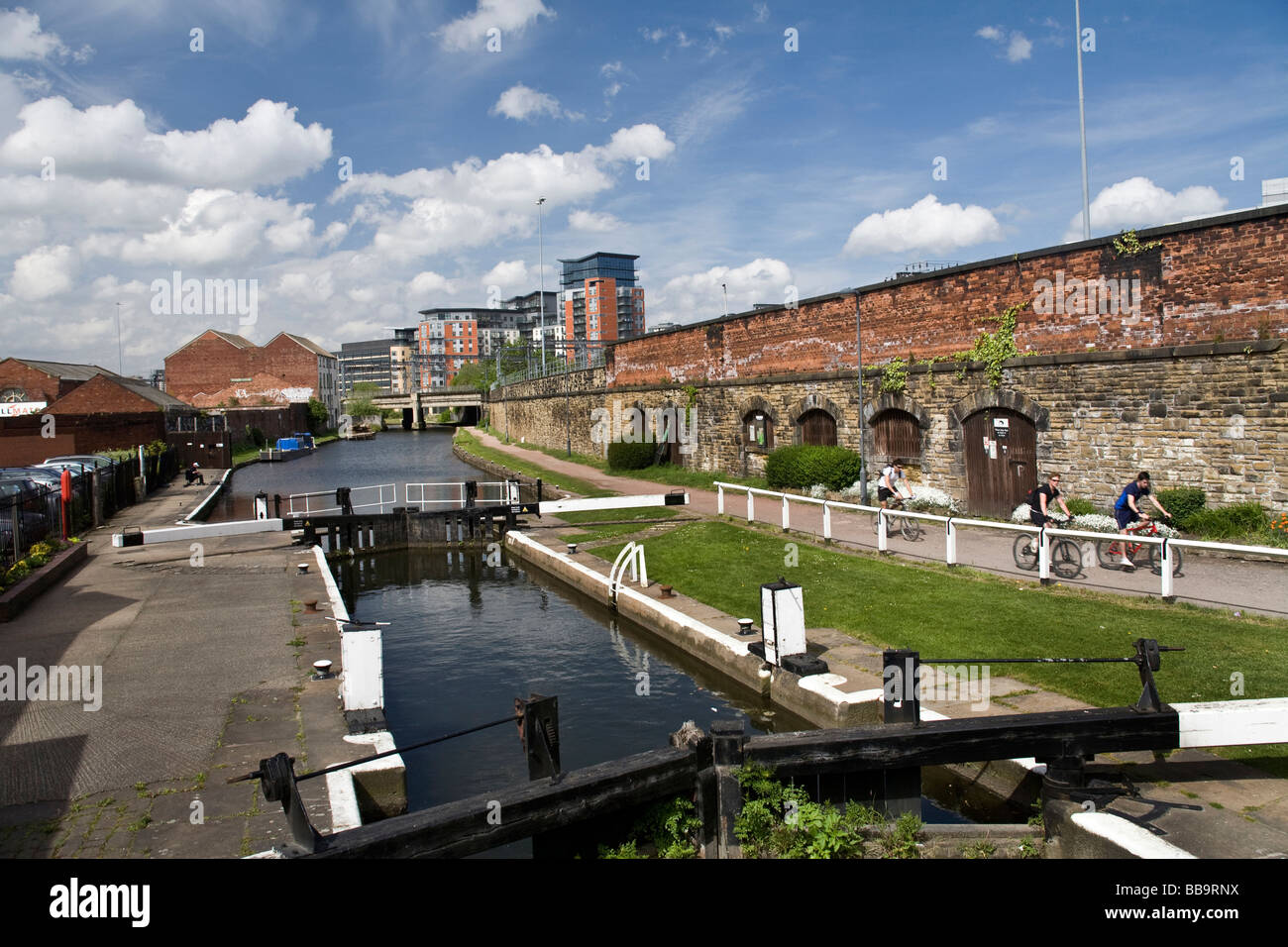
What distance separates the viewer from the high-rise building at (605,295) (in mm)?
159250

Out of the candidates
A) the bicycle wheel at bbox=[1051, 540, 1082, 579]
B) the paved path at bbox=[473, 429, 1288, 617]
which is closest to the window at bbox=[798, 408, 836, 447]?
the paved path at bbox=[473, 429, 1288, 617]

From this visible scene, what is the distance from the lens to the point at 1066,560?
12203mm

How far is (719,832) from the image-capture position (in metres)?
5.75

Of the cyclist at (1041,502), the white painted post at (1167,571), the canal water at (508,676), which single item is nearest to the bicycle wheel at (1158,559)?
the white painted post at (1167,571)

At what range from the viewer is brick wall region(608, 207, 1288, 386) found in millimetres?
14086

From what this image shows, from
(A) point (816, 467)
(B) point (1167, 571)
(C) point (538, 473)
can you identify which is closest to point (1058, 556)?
(B) point (1167, 571)

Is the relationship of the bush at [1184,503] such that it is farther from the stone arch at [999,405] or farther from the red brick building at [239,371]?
the red brick building at [239,371]

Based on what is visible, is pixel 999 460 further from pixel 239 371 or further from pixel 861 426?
pixel 239 371

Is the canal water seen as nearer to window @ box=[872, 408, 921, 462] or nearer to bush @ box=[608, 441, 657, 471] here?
window @ box=[872, 408, 921, 462]

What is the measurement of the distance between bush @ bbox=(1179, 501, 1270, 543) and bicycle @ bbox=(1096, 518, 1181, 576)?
1439mm

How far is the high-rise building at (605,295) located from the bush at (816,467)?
129 meters

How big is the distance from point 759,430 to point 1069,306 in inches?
472
